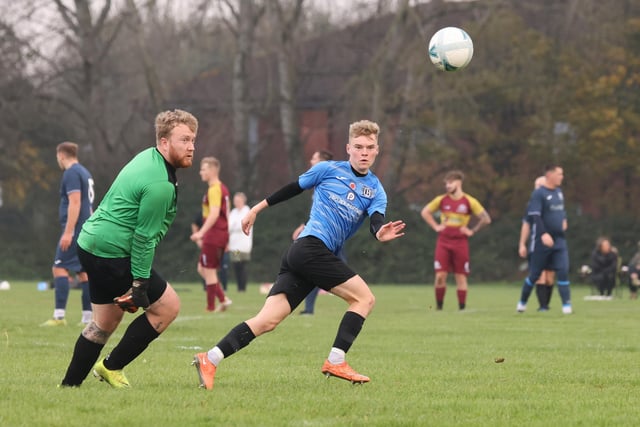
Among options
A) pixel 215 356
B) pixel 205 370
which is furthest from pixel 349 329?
pixel 205 370

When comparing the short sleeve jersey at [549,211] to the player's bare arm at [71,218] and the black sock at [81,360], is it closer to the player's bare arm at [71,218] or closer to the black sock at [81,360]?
the player's bare arm at [71,218]

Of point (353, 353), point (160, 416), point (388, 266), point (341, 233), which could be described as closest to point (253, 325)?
point (341, 233)

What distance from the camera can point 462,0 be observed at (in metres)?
35.7

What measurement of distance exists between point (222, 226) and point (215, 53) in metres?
25.4

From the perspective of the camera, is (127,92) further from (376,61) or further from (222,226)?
(222,226)

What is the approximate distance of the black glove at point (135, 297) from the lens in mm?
7039

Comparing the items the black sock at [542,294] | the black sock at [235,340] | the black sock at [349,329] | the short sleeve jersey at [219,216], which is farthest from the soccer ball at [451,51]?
the black sock at [542,294]

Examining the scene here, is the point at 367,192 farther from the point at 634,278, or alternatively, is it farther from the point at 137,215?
the point at 634,278

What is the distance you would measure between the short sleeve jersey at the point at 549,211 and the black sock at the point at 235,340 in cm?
981

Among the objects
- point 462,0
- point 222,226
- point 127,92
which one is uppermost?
point 462,0

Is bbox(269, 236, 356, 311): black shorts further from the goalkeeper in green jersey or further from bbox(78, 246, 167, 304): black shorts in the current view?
bbox(78, 246, 167, 304): black shorts

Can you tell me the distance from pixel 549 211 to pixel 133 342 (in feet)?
34.8

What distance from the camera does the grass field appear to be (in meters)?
6.45

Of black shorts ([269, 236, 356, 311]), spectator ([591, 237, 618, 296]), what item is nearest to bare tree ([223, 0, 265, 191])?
spectator ([591, 237, 618, 296])
